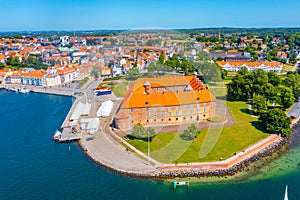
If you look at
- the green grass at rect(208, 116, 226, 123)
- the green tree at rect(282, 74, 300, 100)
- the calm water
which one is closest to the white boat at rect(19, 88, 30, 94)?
the calm water

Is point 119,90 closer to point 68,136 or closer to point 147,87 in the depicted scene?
point 68,136

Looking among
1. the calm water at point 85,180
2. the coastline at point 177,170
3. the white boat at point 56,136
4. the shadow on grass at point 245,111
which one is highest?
the shadow on grass at point 245,111

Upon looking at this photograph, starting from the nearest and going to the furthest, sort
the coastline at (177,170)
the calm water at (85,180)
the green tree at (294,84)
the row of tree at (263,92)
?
the calm water at (85,180), the coastline at (177,170), the row of tree at (263,92), the green tree at (294,84)

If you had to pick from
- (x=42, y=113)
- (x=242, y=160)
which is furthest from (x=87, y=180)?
(x=42, y=113)

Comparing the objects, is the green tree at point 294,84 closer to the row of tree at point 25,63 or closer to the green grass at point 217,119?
the green grass at point 217,119

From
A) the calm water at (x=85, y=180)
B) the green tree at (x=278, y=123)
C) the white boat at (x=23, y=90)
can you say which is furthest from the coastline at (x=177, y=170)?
the white boat at (x=23, y=90)

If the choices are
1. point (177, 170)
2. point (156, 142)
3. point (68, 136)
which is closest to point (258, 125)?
point (156, 142)
